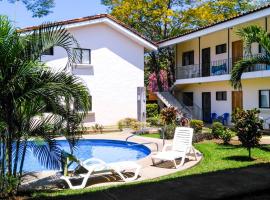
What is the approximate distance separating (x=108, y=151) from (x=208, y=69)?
12.5 metres

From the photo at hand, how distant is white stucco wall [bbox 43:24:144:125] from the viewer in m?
24.8

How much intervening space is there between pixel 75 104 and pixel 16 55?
1573mm

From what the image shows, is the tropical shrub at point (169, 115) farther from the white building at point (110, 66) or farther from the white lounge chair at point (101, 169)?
the white lounge chair at point (101, 169)

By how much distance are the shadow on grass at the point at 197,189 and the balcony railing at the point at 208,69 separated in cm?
1575

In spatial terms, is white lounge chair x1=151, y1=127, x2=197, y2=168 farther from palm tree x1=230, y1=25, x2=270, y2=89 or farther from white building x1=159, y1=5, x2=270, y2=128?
white building x1=159, y1=5, x2=270, y2=128

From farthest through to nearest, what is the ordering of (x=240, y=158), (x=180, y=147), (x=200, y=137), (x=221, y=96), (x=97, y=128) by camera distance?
(x=221, y=96) → (x=97, y=128) → (x=200, y=137) → (x=180, y=147) → (x=240, y=158)

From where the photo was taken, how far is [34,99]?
25.9 ft

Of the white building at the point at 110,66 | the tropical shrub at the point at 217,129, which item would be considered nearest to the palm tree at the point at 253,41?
the tropical shrub at the point at 217,129

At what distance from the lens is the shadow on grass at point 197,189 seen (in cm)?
641

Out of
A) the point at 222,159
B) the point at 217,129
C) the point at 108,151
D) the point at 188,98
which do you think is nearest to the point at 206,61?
the point at 188,98

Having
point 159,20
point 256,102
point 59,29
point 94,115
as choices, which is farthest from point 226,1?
point 59,29

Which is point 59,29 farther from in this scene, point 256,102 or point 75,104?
point 256,102

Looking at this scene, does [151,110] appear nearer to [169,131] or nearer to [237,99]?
[237,99]

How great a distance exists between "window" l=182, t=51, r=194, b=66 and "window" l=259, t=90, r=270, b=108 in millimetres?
8676
